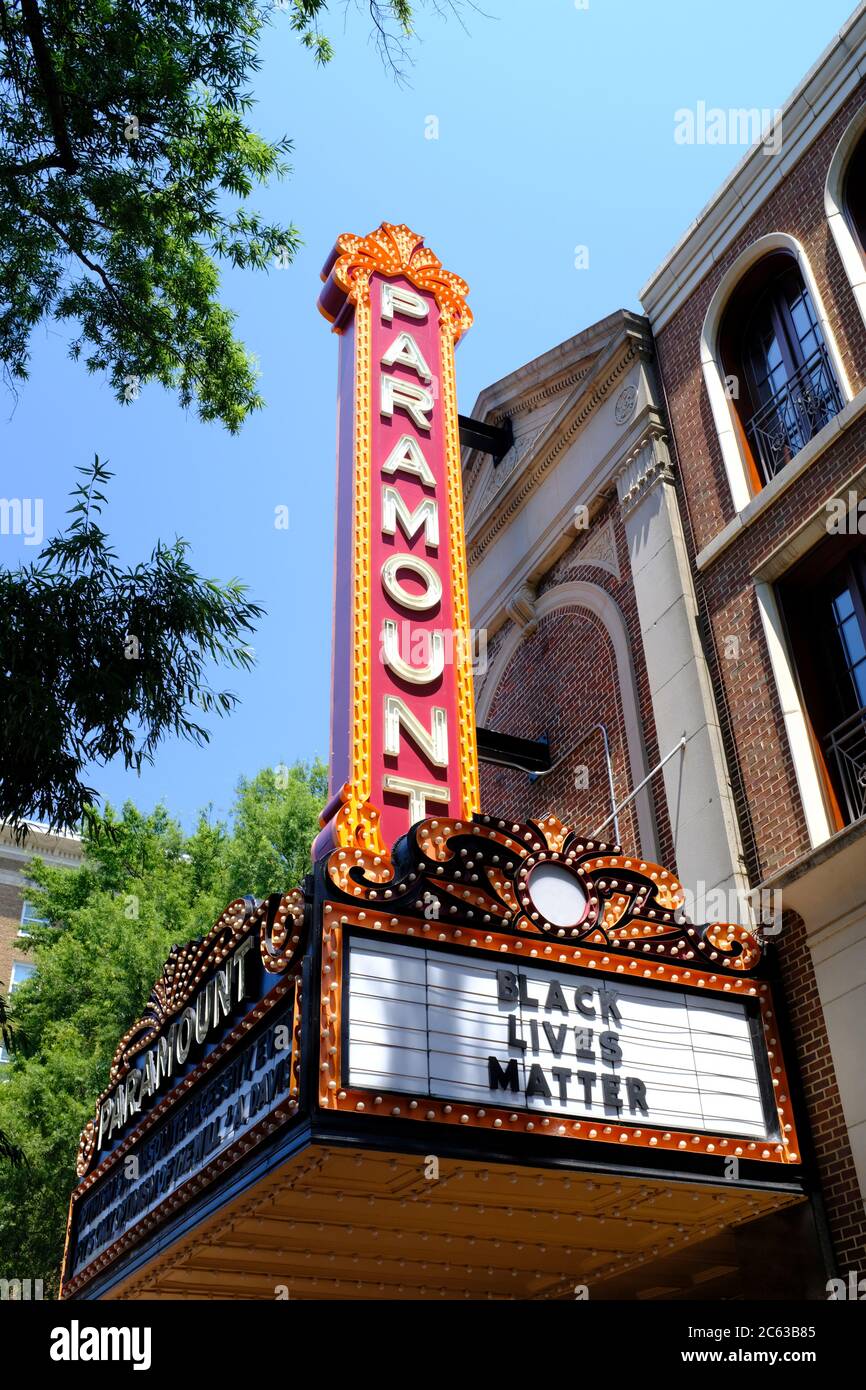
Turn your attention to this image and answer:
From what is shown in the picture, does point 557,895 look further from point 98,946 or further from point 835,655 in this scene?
point 98,946

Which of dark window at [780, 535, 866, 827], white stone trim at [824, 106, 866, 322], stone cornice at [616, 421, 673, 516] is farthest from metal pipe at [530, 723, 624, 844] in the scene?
white stone trim at [824, 106, 866, 322]

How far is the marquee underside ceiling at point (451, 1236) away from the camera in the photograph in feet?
25.5

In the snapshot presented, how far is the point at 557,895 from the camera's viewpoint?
8.91m

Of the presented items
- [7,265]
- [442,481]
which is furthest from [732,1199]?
[7,265]

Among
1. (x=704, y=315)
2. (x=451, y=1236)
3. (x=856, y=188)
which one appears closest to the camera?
(x=451, y=1236)

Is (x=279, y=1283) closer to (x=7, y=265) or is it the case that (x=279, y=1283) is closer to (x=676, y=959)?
(x=676, y=959)

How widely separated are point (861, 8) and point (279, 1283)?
500 inches

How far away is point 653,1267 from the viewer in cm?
999

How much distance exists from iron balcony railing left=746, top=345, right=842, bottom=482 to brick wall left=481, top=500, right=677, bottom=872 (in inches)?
82.4

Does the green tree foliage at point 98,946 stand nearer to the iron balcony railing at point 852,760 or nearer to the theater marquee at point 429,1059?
the theater marquee at point 429,1059

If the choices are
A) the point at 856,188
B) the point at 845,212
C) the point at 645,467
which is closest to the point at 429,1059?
the point at 645,467

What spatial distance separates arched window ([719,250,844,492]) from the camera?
11.5 metres

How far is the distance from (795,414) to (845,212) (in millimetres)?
1937

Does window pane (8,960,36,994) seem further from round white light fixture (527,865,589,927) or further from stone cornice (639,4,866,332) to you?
round white light fixture (527,865,589,927)
